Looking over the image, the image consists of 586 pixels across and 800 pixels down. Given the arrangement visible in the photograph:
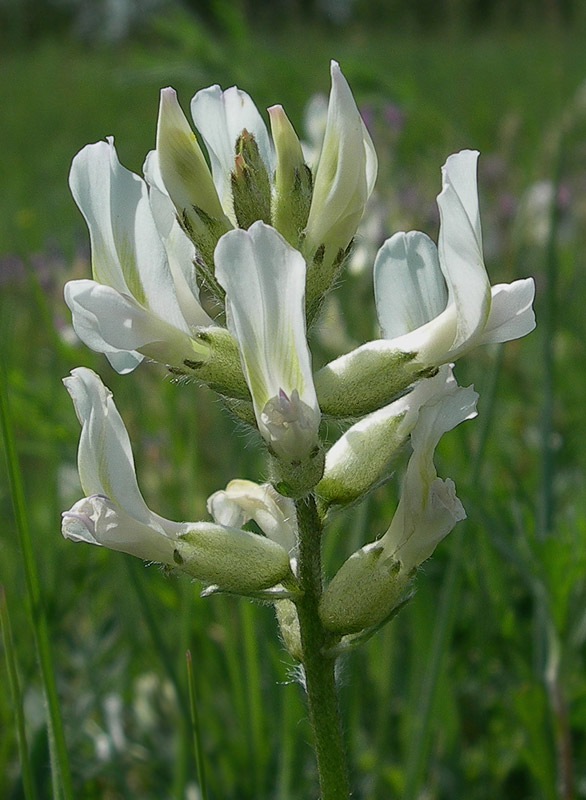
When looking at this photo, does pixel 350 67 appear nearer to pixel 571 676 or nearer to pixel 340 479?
pixel 571 676

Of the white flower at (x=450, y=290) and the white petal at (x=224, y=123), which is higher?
the white petal at (x=224, y=123)

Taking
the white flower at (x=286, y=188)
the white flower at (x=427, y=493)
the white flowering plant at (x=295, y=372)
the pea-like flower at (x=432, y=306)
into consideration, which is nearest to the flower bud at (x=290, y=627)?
the white flowering plant at (x=295, y=372)

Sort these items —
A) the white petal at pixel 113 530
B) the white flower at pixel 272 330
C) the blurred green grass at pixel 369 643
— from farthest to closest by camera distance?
1. the blurred green grass at pixel 369 643
2. the white petal at pixel 113 530
3. the white flower at pixel 272 330

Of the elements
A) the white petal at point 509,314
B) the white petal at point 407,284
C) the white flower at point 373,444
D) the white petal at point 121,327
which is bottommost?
the white flower at point 373,444

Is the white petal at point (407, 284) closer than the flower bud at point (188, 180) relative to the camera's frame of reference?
No

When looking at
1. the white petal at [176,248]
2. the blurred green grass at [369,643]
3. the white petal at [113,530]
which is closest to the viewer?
Result: the white petal at [113,530]

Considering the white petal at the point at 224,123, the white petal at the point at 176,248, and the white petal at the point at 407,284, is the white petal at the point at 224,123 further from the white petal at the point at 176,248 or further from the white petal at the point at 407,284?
the white petal at the point at 407,284

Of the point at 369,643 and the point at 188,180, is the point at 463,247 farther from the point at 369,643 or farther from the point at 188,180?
the point at 369,643

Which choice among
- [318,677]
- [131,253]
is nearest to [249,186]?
[131,253]
